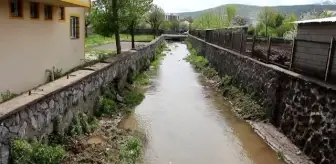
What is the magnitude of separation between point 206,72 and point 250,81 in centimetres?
872

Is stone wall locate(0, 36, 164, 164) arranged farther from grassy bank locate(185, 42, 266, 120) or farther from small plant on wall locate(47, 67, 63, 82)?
grassy bank locate(185, 42, 266, 120)

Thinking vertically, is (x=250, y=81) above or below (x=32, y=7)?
below

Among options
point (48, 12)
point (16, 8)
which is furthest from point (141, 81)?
point (16, 8)

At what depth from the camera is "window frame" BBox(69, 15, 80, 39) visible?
1672cm

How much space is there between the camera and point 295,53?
33.7ft

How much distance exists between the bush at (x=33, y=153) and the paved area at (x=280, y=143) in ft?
16.8

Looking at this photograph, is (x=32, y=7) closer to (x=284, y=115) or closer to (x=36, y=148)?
(x=36, y=148)

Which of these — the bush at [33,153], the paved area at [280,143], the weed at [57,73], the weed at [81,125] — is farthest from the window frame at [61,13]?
the bush at [33,153]

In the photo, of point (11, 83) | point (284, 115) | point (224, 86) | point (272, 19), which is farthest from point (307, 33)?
point (272, 19)

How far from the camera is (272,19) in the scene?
60.7 metres

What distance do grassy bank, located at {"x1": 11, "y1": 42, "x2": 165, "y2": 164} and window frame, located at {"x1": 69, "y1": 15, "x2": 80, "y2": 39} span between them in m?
6.26

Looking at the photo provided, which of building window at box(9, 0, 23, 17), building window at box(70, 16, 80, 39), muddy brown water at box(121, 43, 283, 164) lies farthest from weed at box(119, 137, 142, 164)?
building window at box(70, 16, 80, 39)

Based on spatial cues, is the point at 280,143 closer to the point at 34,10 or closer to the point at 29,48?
the point at 29,48

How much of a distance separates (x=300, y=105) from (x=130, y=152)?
4508 millimetres
